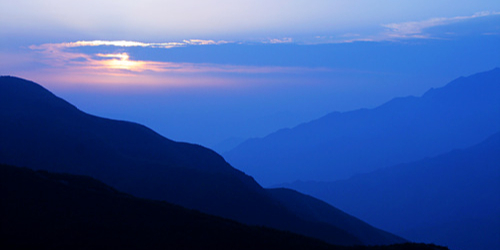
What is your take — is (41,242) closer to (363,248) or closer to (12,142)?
(363,248)

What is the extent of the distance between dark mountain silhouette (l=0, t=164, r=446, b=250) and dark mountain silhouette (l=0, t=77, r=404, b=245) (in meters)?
39.8

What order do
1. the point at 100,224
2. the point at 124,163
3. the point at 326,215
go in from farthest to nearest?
1. the point at 326,215
2. the point at 124,163
3. the point at 100,224

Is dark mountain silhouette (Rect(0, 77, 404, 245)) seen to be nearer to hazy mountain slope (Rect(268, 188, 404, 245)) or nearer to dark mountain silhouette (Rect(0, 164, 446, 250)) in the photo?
hazy mountain slope (Rect(268, 188, 404, 245))

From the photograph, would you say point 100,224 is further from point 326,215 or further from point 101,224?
point 326,215

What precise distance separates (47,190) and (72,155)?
53080 millimetres

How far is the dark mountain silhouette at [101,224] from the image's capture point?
33219 millimetres

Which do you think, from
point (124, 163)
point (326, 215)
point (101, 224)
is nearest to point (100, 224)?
point (101, 224)

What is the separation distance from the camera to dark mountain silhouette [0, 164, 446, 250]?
3322 centimetres

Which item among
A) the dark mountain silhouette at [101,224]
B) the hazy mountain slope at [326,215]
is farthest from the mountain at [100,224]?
the hazy mountain slope at [326,215]

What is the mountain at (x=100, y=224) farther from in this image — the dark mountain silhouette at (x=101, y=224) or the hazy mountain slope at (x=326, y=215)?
the hazy mountain slope at (x=326, y=215)

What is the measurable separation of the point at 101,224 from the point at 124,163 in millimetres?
59992

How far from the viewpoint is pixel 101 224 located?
120 ft

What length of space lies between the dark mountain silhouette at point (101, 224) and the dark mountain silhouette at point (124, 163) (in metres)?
39.8

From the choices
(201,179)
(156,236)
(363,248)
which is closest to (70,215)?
(156,236)
